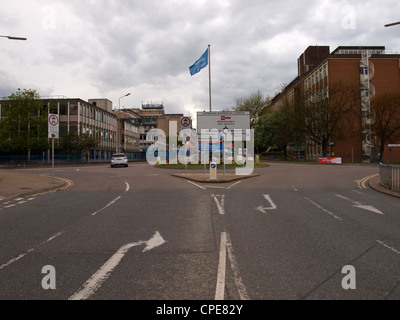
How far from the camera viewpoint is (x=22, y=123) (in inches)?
1756

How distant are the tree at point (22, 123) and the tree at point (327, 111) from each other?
42.0 meters

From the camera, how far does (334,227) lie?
21.5ft

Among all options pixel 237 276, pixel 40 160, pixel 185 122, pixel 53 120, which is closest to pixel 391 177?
pixel 185 122

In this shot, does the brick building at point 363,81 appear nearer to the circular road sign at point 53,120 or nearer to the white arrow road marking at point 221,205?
the circular road sign at point 53,120

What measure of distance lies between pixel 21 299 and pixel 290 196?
9697 mm

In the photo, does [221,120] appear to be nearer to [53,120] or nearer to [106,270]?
[53,120]

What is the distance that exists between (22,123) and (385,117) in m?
58.4

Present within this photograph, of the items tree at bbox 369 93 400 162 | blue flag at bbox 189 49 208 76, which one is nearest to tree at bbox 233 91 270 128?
tree at bbox 369 93 400 162

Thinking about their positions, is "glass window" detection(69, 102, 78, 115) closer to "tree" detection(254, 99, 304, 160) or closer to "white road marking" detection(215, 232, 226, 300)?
"tree" detection(254, 99, 304, 160)

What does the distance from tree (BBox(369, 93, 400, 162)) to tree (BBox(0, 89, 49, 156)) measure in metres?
53.1

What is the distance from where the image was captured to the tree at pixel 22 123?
43875 mm

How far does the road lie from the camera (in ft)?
11.4
